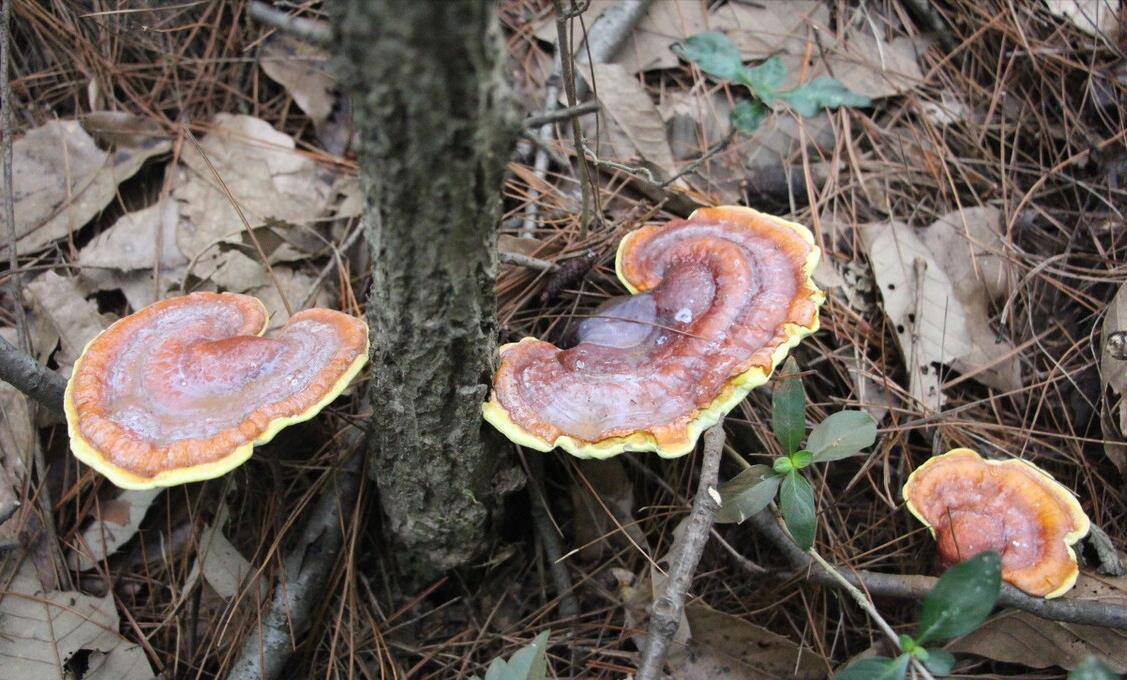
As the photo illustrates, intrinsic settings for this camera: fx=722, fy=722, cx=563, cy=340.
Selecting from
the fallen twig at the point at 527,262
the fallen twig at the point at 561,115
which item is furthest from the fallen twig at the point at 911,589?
the fallen twig at the point at 561,115

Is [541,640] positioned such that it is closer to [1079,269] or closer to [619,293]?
[619,293]

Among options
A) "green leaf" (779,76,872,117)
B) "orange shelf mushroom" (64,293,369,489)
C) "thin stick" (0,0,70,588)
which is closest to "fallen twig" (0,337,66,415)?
"thin stick" (0,0,70,588)

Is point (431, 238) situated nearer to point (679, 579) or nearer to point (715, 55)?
point (679, 579)

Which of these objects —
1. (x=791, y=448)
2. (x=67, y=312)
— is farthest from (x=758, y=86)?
(x=67, y=312)

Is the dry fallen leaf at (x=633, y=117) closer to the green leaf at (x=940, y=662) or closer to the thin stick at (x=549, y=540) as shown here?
the thin stick at (x=549, y=540)

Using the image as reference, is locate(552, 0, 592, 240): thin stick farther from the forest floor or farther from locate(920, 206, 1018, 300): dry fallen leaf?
locate(920, 206, 1018, 300): dry fallen leaf

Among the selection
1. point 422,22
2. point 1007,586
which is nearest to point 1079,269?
point 1007,586
